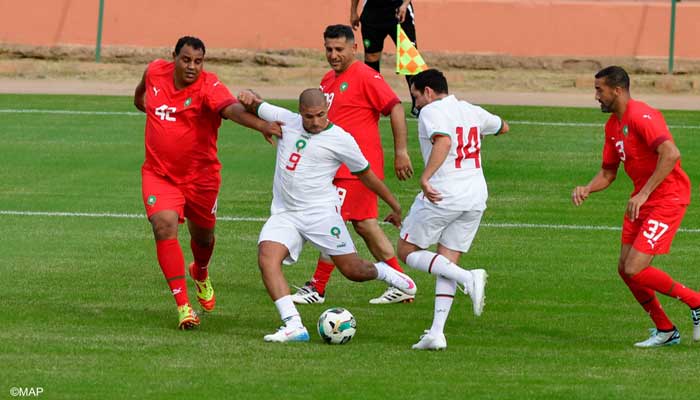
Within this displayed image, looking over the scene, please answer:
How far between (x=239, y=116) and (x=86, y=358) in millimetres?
2372

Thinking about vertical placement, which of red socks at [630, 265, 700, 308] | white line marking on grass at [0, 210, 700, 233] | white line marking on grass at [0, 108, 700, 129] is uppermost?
red socks at [630, 265, 700, 308]

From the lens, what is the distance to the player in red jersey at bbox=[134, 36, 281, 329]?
11.6 metres

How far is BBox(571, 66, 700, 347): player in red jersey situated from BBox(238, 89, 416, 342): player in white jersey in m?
1.77

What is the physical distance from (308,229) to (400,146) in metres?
1.69

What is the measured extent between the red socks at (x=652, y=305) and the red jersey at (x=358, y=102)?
2.82 metres

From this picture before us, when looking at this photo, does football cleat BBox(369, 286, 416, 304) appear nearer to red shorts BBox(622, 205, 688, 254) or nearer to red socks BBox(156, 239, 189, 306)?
red socks BBox(156, 239, 189, 306)

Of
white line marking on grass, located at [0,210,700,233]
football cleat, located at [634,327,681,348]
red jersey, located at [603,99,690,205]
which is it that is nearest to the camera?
red jersey, located at [603,99,690,205]

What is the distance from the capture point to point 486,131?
11.5 meters

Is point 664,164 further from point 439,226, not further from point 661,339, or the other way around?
point 439,226

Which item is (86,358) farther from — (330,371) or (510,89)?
(510,89)

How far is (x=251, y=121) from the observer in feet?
37.4

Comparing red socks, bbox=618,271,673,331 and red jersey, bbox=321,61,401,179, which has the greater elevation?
red jersey, bbox=321,61,401,179

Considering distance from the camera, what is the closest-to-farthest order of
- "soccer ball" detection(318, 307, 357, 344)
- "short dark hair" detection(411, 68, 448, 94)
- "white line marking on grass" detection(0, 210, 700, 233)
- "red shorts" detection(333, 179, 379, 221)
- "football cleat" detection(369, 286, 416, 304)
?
"soccer ball" detection(318, 307, 357, 344)
"short dark hair" detection(411, 68, 448, 94)
"red shorts" detection(333, 179, 379, 221)
"football cleat" detection(369, 286, 416, 304)
"white line marking on grass" detection(0, 210, 700, 233)

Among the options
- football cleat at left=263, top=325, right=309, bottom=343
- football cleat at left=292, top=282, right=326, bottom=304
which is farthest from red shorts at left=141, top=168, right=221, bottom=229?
football cleat at left=263, top=325, right=309, bottom=343
